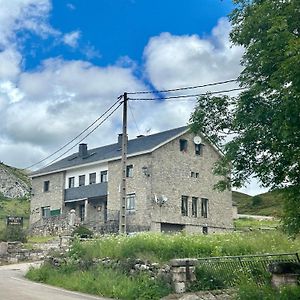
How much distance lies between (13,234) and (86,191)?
54.1ft

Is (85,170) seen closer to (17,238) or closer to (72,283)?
(17,238)

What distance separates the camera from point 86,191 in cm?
5006

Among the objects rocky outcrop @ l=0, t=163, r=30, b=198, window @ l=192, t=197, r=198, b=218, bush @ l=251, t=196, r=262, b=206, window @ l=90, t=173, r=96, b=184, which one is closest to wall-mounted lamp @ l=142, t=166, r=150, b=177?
window @ l=192, t=197, r=198, b=218

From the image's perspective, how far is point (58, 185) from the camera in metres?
53.3

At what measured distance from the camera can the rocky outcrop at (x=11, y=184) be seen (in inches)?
3626

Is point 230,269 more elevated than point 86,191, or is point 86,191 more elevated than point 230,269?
point 86,191

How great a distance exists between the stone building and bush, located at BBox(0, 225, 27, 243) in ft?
30.0

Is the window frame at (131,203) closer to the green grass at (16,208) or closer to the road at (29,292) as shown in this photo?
the green grass at (16,208)

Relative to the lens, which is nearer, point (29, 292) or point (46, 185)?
point (29, 292)

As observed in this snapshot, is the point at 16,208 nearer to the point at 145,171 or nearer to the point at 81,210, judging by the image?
the point at 81,210

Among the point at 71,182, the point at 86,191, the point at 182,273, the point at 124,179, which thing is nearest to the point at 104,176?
the point at 86,191

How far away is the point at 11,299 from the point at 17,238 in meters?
20.0

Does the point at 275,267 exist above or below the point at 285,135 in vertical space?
below

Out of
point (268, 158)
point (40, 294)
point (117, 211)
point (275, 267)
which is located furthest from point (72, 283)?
point (117, 211)
